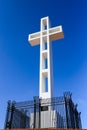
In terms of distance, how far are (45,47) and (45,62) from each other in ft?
4.61

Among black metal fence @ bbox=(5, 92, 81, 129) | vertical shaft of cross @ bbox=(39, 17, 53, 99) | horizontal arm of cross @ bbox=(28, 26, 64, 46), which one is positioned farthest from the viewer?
horizontal arm of cross @ bbox=(28, 26, 64, 46)

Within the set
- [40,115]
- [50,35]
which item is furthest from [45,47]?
[40,115]

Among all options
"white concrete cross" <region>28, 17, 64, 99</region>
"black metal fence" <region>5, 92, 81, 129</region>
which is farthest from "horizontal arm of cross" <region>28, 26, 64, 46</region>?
"black metal fence" <region>5, 92, 81, 129</region>

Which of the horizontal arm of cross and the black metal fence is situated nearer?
the black metal fence

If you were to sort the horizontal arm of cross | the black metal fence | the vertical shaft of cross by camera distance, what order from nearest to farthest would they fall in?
the black metal fence
the vertical shaft of cross
the horizontal arm of cross

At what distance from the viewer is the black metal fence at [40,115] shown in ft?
23.7

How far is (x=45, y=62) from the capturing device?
40.2ft

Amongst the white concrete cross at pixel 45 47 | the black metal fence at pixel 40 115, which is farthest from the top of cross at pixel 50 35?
the black metal fence at pixel 40 115

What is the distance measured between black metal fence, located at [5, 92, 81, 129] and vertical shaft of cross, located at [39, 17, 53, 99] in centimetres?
156

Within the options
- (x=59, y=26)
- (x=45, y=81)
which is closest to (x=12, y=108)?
(x=45, y=81)

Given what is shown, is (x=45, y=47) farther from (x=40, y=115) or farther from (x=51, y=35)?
(x=40, y=115)

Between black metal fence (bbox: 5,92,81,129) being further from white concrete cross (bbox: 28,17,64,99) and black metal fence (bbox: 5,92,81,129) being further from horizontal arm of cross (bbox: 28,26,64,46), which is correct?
horizontal arm of cross (bbox: 28,26,64,46)

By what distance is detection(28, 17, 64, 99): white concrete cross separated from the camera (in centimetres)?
1037

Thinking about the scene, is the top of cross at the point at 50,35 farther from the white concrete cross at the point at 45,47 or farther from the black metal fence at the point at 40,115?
the black metal fence at the point at 40,115
